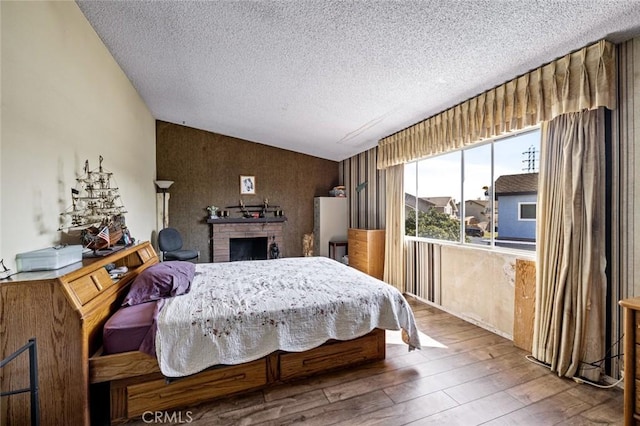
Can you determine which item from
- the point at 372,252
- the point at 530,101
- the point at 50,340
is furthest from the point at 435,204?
the point at 50,340

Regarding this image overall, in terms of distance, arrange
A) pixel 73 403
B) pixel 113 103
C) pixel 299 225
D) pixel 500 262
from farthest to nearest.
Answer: pixel 299 225, pixel 113 103, pixel 500 262, pixel 73 403

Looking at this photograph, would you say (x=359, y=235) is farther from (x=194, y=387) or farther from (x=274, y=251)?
(x=194, y=387)

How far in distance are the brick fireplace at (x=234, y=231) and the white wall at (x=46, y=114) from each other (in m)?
2.58

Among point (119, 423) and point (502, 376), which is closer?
point (119, 423)

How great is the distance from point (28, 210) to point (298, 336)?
188 centimetres

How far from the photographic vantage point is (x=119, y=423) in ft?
5.16

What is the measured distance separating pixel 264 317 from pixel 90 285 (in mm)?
1085

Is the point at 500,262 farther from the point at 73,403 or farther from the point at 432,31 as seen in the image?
the point at 73,403

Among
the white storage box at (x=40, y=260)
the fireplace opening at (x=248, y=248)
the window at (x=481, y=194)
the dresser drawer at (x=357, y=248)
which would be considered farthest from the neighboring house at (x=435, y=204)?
the white storage box at (x=40, y=260)

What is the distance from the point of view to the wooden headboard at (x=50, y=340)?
4.25 ft

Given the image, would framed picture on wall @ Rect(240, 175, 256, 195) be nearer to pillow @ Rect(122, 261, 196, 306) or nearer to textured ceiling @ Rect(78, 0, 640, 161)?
textured ceiling @ Rect(78, 0, 640, 161)

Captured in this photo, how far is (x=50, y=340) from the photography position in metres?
1.35

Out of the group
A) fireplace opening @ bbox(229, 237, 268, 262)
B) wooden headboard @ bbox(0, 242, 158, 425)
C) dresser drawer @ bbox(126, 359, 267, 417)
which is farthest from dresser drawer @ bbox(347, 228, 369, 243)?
wooden headboard @ bbox(0, 242, 158, 425)

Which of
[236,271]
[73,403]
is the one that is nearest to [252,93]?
[236,271]
